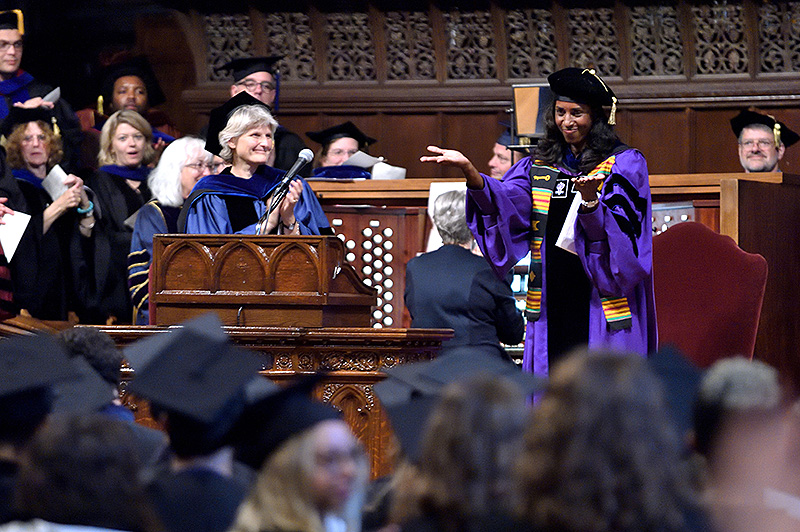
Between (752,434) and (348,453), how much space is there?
0.96 m

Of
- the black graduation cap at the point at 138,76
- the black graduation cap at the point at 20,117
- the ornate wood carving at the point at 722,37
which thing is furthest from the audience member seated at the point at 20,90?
the ornate wood carving at the point at 722,37

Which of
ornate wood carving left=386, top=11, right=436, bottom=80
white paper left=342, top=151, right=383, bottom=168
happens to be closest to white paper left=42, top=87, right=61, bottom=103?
white paper left=342, top=151, right=383, bottom=168

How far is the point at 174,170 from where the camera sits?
26.0 ft

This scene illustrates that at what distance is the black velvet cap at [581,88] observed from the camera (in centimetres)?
553

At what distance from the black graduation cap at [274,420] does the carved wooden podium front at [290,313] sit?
2477mm

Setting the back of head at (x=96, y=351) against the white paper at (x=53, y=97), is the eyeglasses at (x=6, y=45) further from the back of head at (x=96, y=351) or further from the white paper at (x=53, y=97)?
the back of head at (x=96, y=351)

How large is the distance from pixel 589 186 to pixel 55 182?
165 inches

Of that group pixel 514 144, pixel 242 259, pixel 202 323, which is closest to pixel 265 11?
pixel 514 144

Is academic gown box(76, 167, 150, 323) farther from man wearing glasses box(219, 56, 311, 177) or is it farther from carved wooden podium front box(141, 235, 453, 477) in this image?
carved wooden podium front box(141, 235, 453, 477)

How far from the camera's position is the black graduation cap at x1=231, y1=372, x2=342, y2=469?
3.10m

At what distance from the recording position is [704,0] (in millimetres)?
9992

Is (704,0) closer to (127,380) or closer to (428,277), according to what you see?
(428,277)

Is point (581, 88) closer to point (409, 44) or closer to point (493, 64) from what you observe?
point (493, 64)

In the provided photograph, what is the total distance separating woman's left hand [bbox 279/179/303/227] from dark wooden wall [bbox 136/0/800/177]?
174 inches
